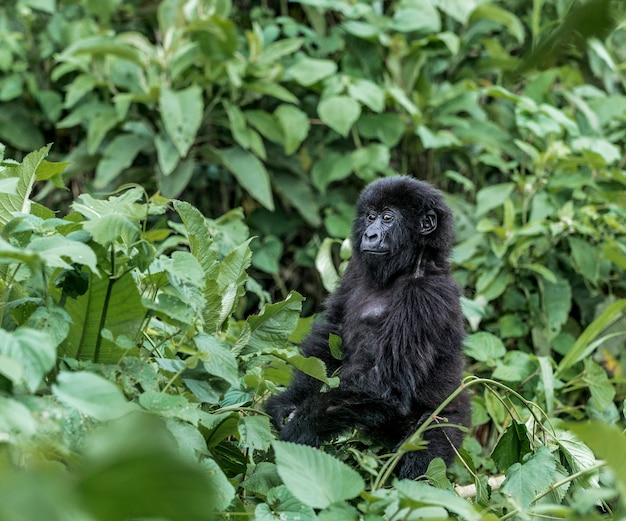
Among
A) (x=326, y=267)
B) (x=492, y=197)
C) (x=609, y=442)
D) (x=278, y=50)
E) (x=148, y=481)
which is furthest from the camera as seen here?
(x=278, y=50)

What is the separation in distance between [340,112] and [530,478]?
332 cm

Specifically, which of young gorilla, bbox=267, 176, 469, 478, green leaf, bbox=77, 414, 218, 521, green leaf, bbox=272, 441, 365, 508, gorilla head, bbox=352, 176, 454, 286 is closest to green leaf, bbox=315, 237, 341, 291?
young gorilla, bbox=267, 176, 469, 478

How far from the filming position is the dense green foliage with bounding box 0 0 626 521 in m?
1.98

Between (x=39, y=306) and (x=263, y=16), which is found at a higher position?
(x=39, y=306)

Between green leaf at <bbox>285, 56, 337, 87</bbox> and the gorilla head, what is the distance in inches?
89.0

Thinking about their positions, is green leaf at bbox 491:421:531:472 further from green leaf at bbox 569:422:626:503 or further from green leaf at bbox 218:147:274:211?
green leaf at bbox 218:147:274:211

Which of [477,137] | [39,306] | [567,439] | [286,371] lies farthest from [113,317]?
[477,137]

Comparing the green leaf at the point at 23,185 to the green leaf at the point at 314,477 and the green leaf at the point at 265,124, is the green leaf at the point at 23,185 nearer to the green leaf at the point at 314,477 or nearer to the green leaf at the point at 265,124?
the green leaf at the point at 314,477

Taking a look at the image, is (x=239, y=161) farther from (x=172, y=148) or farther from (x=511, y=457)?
(x=511, y=457)

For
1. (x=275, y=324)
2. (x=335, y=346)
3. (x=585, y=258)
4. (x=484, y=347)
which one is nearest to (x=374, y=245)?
(x=335, y=346)

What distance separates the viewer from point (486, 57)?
6184mm

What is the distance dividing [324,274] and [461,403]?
962 millimetres

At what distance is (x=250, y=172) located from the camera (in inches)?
213

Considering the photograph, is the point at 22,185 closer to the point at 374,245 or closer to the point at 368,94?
the point at 374,245
